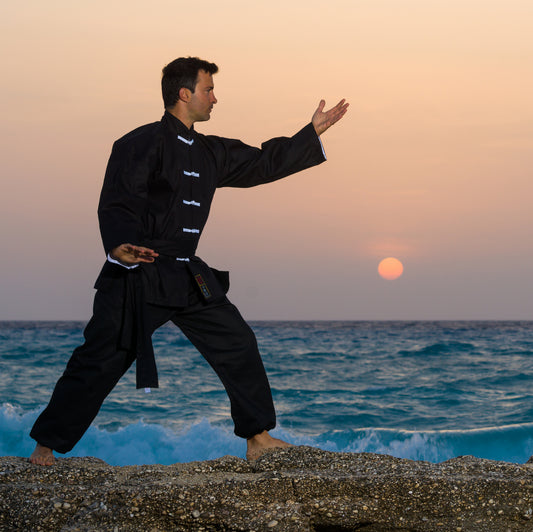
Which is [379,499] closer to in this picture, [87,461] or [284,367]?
[87,461]

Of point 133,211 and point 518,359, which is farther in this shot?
point 518,359

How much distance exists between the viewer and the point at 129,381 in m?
14.4

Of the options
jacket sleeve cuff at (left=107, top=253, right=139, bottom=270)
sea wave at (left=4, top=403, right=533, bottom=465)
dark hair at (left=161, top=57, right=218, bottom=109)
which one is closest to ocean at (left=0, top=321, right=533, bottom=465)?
sea wave at (left=4, top=403, right=533, bottom=465)

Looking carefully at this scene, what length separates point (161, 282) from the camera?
3.75 meters

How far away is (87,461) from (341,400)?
32.6ft

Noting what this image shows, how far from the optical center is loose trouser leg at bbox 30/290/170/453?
3.68 m

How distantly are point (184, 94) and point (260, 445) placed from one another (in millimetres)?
1989

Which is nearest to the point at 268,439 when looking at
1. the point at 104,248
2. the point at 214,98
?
the point at 104,248

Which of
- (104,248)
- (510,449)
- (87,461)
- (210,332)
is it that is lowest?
(510,449)

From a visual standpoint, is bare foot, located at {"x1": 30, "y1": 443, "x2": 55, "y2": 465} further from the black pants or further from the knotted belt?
the knotted belt

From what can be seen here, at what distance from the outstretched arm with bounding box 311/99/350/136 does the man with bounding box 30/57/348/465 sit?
0.62 m

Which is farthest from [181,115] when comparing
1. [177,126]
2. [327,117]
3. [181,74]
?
[327,117]

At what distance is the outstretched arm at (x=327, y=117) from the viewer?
434cm

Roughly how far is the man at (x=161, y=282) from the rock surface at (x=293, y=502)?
1.78ft
